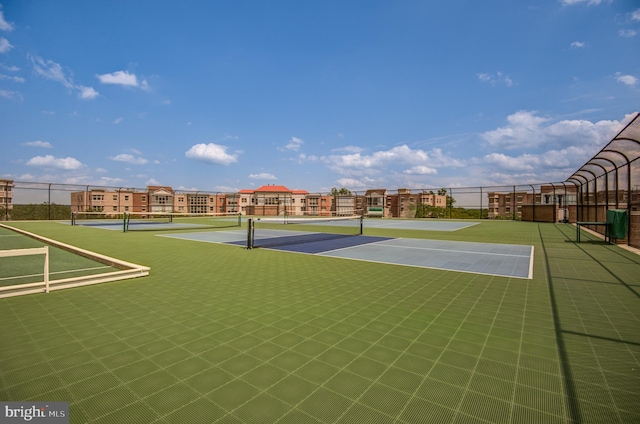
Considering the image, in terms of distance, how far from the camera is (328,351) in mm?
3414

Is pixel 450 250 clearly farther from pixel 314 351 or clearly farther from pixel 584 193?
pixel 584 193

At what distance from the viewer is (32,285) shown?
5.60m

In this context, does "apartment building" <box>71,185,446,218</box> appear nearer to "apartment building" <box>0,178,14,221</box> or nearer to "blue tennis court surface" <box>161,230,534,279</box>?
"apartment building" <box>0,178,14,221</box>

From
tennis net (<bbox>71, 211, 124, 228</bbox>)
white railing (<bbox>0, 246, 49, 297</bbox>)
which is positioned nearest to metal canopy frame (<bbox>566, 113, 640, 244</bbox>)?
white railing (<bbox>0, 246, 49, 297</bbox>)

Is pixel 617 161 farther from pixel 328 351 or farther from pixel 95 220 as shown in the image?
pixel 95 220

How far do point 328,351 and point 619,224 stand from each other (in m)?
15.7

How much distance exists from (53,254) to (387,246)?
38.9 ft

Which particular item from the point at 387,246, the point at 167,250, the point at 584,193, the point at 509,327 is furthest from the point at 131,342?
the point at 584,193

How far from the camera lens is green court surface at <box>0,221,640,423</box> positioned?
97.3 inches

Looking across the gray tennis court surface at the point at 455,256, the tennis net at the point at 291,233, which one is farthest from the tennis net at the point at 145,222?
the gray tennis court surface at the point at 455,256
